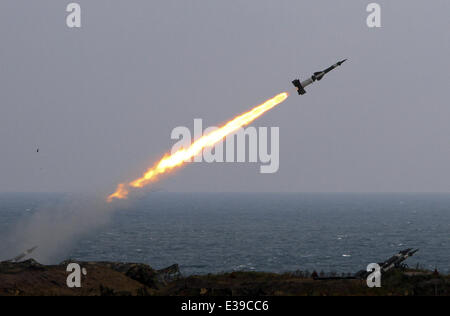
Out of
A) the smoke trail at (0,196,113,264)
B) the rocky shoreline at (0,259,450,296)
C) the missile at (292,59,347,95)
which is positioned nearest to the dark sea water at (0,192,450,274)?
the smoke trail at (0,196,113,264)

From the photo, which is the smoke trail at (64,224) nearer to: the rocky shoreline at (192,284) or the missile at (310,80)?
the rocky shoreline at (192,284)

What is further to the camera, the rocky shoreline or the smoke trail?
the smoke trail

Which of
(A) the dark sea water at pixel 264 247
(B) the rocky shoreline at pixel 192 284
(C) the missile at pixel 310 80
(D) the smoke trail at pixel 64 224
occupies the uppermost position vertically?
(C) the missile at pixel 310 80

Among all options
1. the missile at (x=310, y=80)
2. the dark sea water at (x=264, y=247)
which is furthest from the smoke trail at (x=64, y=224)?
the missile at (x=310, y=80)

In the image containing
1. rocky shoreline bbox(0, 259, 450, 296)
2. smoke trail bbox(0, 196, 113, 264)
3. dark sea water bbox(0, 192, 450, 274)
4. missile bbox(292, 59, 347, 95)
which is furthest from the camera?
dark sea water bbox(0, 192, 450, 274)

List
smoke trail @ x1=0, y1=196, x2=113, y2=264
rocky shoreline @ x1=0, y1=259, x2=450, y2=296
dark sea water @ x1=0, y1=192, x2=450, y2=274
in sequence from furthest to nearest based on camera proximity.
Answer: dark sea water @ x1=0, y1=192, x2=450, y2=274
smoke trail @ x1=0, y1=196, x2=113, y2=264
rocky shoreline @ x1=0, y1=259, x2=450, y2=296

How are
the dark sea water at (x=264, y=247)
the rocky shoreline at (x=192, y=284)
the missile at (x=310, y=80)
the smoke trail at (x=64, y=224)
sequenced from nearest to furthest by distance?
1. the rocky shoreline at (x=192, y=284)
2. the missile at (x=310, y=80)
3. the smoke trail at (x=64, y=224)
4. the dark sea water at (x=264, y=247)

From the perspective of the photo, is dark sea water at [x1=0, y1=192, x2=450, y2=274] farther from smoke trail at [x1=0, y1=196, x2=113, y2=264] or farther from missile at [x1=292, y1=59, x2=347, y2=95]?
missile at [x1=292, y1=59, x2=347, y2=95]

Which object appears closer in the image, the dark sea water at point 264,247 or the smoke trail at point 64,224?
the smoke trail at point 64,224

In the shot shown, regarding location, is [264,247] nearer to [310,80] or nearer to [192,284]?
[310,80]

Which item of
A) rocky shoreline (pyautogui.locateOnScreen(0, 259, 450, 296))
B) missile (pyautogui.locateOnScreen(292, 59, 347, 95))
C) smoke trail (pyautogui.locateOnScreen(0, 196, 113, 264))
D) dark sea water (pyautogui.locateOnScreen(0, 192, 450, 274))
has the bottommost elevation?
dark sea water (pyautogui.locateOnScreen(0, 192, 450, 274))

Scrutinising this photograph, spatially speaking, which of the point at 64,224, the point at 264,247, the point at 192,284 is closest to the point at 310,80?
the point at 192,284
